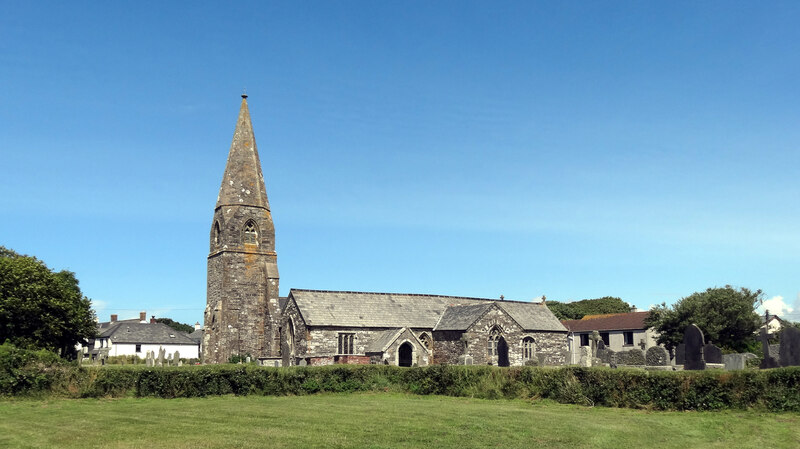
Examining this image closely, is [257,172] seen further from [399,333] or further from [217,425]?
[217,425]

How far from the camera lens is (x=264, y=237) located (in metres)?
52.4

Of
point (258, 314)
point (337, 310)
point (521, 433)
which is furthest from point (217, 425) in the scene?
point (258, 314)

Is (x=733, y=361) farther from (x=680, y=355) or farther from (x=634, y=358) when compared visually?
(x=634, y=358)

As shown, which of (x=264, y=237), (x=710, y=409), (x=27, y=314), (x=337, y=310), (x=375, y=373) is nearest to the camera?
(x=710, y=409)

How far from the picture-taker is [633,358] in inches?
1340

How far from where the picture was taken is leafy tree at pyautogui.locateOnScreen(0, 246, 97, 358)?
4244 centimetres

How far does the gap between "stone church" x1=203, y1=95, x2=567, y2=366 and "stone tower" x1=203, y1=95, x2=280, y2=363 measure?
0.07 meters

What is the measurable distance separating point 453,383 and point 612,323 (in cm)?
5191

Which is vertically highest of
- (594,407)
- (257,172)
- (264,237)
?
(257,172)

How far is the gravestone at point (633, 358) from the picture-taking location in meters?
33.5

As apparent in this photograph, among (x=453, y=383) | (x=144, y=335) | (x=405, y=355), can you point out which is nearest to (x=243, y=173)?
(x=405, y=355)

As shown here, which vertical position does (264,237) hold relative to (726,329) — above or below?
above

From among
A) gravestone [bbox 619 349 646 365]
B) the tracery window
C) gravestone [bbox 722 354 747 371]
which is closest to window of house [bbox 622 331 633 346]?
the tracery window

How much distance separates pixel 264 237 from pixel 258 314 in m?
5.97
